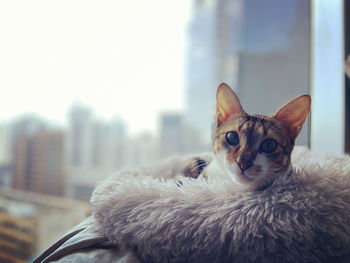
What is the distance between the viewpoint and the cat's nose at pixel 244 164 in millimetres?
371

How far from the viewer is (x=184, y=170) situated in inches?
21.1

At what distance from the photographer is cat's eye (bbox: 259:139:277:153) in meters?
0.38

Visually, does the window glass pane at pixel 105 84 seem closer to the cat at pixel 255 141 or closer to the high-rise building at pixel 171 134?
the high-rise building at pixel 171 134

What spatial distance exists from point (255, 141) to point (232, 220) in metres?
0.11

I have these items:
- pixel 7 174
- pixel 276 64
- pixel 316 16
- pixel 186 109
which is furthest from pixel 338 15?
pixel 7 174

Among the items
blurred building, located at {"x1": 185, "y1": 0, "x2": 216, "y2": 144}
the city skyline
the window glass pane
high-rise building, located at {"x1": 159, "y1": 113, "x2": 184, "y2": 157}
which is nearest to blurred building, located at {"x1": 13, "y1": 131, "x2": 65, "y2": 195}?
the window glass pane

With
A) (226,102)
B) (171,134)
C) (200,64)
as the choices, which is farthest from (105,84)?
(226,102)

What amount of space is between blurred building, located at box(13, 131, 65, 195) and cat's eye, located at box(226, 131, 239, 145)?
1.18 meters

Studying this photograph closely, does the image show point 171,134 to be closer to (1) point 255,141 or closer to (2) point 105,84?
(2) point 105,84

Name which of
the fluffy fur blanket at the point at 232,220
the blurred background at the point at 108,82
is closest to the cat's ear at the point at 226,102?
the fluffy fur blanket at the point at 232,220

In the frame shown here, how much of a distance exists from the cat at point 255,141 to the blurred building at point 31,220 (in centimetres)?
93

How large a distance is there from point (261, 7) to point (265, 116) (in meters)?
1.40

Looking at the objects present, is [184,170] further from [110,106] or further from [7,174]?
[7,174]

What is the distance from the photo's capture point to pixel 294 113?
15.4 inches
